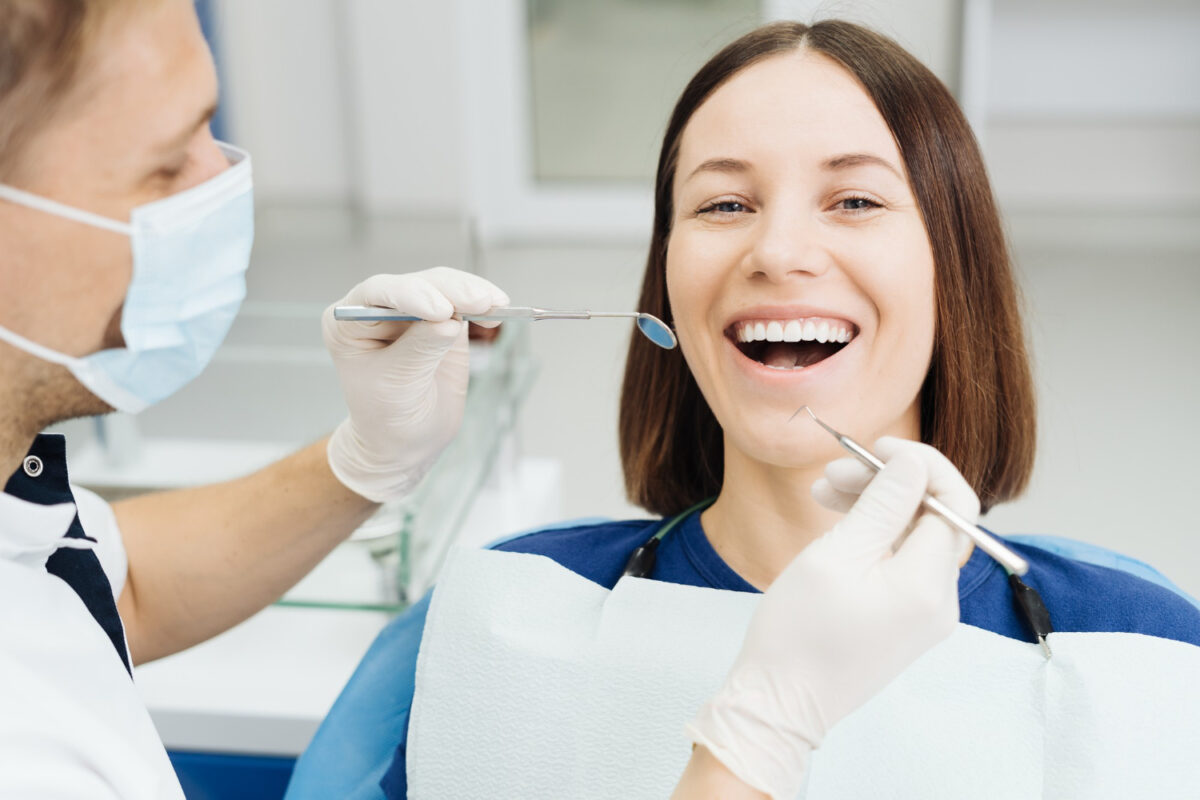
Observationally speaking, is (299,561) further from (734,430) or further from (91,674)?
(734,430)

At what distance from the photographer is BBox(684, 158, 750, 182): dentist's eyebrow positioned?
4.02ft

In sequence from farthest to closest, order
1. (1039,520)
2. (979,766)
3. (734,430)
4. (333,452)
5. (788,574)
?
1. (1039,520)
2. (333,452)
3. (734,430)
4. (979,766)
5. (788,574)

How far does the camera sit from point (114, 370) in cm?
98

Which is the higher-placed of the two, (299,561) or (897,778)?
(299,561)

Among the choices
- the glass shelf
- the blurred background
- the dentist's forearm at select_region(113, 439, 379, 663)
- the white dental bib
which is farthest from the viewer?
the blurred background

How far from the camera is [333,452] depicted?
4.41 ft

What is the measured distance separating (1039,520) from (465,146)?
2.71 m

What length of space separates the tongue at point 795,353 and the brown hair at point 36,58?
30.4 inches

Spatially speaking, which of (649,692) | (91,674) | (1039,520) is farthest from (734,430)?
(1039,520)

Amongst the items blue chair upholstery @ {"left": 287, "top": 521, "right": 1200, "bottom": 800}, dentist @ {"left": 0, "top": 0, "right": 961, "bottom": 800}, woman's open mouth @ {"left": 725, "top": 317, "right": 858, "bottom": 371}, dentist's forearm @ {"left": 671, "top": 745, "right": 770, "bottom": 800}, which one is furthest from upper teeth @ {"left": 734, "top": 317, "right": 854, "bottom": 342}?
dentist's forearm @ {"left": 671, "top": 745, "right": 770, "bottom": 800}

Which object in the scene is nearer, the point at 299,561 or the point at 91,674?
the point at 91,674

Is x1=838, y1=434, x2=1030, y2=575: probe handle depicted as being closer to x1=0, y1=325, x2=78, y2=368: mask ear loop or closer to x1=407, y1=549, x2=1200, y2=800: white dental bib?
x1=407, y1=549, x2=1200, y2=800: white dental bib

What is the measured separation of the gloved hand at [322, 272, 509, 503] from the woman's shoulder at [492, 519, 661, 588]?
0.15m

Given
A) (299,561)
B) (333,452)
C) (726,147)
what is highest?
(726,147)
